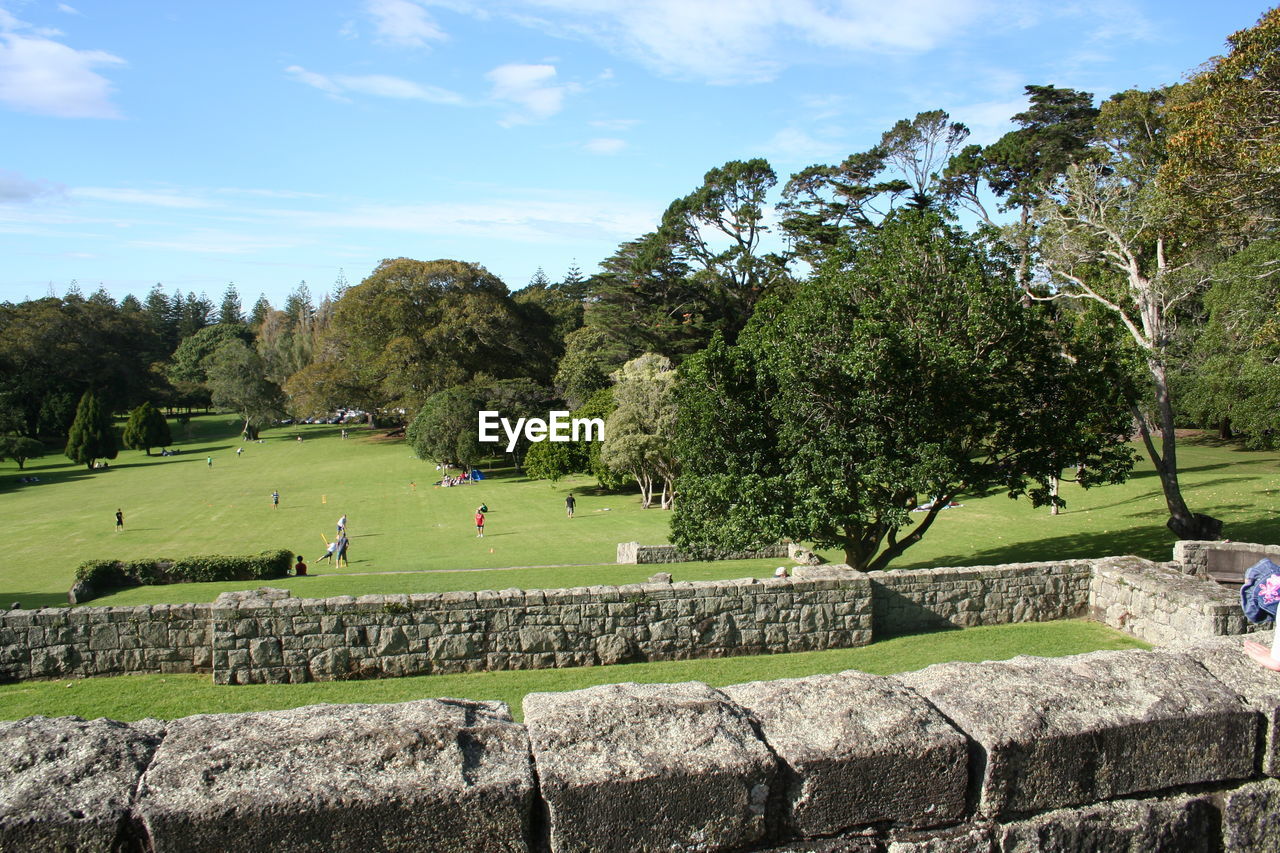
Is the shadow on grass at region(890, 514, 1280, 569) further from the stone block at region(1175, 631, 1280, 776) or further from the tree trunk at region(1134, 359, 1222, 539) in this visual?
the stone block at region(1175, 631, 1280, 776)

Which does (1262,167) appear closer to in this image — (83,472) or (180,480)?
(180,480)

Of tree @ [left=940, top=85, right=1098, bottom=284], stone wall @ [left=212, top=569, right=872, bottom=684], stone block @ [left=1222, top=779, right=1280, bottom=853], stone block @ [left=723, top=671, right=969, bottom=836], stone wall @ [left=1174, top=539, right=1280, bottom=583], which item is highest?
tree @ [left=940, top=85, right=1098, bottom=284]

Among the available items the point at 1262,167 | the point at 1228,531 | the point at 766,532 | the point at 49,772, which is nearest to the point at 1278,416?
the point at 1228,531

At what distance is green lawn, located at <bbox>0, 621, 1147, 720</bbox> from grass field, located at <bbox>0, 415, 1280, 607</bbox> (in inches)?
282

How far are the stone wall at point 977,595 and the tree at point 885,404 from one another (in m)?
2.81

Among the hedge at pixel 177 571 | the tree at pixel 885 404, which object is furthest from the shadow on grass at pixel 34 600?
the tree at pixel 885 404

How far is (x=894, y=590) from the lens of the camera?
13773mm

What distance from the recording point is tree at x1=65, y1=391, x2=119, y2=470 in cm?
6738

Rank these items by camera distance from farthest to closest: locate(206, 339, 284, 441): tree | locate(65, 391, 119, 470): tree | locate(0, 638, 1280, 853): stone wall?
locate(206, 339, 284, 441): tree, locate(65, 391, 119, 470): tree, locate(0, 638, 1280, 853): stone wall

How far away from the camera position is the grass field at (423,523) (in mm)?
21734

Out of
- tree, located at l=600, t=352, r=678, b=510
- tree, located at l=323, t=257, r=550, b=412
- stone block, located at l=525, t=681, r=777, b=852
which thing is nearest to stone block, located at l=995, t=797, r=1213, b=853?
stone block, located at l=525, t=681, r=777, b=852

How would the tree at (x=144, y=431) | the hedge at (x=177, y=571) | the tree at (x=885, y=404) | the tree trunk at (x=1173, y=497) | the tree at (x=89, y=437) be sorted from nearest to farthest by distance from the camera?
the tree at (x=885, y=404)
the tree trunk at (x=1173, y=497)
the hedge at (x=177, y=571)
the tree at (x=89, y=437)
the tree at (x=144, y=431)

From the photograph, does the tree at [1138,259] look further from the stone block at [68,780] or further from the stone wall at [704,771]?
the stone block at [68,780]

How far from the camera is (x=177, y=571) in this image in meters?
23.0
